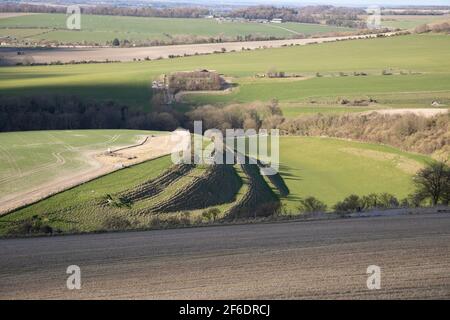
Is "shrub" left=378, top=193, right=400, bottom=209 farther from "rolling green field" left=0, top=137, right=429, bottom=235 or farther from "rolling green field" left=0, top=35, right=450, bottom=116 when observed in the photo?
"rolling green field" left=0, top=35, right=450, bottom=116

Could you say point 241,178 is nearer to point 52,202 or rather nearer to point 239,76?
point 52,202

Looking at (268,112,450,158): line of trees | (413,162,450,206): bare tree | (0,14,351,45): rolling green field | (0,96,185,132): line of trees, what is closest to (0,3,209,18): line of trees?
(0,14,351,45): rolling green field

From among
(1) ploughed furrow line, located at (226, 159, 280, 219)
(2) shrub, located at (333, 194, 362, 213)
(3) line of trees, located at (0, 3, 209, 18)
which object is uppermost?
(3) line of trees, located at (0, 3, 209, 18)

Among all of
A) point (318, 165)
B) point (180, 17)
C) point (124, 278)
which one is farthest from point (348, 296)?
point (180, 17)

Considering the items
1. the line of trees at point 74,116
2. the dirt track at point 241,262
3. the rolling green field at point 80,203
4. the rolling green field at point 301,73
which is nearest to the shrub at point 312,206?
the rolling green field at point 80,203

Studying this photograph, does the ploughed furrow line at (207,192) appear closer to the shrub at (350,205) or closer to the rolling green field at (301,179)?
the rolling green field at (301,179)
